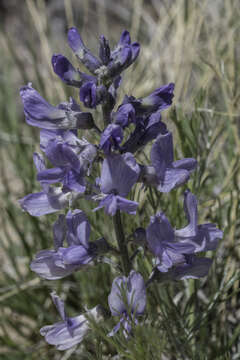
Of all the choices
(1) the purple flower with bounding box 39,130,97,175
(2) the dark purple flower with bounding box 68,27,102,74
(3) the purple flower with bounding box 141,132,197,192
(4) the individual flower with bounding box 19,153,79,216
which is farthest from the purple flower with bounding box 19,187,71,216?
(2) the dark purple flower with bounding box 68,27,102,74

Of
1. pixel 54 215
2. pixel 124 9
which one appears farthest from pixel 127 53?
pixel 124 9

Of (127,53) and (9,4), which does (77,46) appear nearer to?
(127,53)

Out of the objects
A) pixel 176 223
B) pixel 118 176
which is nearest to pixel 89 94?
pixel 118 176

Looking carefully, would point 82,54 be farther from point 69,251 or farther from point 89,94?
point 69,251

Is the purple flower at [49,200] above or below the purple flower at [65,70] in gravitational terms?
below

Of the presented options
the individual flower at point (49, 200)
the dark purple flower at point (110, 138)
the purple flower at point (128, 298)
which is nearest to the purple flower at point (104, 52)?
the dark purple flower at point (110, 138)

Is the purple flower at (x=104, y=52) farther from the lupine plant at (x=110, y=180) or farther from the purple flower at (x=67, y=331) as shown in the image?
the purple flower at (x=67, y=331)

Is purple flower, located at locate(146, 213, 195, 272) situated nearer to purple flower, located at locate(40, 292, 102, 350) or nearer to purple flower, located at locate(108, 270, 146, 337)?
purple flower, located at locate(108, 270, 146, 337)
